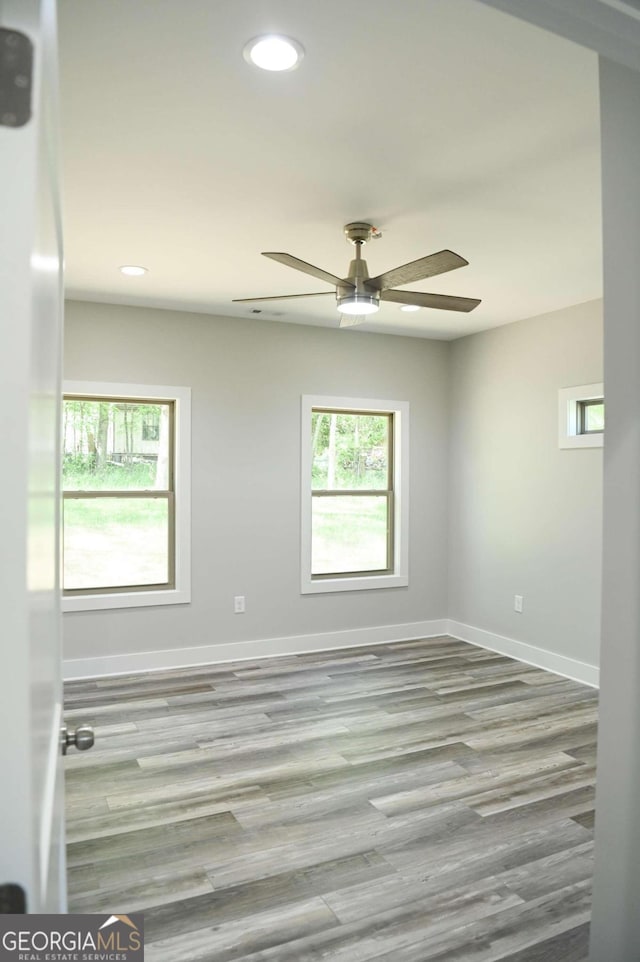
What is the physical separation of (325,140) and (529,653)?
3895 millimetres

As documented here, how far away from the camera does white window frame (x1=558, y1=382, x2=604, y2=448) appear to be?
4.32 metres

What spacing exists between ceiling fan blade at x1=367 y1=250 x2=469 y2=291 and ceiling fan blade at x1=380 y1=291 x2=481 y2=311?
2.2 inches

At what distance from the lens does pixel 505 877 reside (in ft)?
7.30

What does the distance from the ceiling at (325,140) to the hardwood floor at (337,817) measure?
8.39ft

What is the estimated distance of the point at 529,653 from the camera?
482 centimetres

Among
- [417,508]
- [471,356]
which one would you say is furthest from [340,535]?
[471,356]

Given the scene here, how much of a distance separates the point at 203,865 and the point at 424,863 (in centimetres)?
79

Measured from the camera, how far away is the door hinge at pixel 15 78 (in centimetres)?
52

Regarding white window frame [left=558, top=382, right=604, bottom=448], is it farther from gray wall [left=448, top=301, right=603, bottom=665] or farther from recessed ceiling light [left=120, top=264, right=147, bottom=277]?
recessed ceiling light [left=120, top=264, right=147, bottom=277]

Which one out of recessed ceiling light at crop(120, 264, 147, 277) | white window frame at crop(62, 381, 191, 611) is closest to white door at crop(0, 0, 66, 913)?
recessed ceiling light at crop(120, 264, 147, 277)

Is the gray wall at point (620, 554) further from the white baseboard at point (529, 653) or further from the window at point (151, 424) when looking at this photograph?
the window at point (151, 424)

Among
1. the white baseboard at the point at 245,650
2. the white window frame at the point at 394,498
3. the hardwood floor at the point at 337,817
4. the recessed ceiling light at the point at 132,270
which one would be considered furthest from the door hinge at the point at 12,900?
the white window frame at the point at 394,498

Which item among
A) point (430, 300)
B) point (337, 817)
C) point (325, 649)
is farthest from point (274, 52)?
point (325, 649)

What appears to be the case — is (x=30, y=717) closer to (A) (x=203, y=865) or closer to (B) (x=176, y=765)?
(A) (x=203, y=865)
